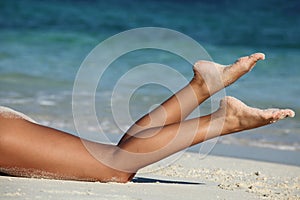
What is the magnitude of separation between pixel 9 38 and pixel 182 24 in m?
4.59

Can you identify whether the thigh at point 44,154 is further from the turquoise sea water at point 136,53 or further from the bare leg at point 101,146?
the turquoise sea water at point 136,53

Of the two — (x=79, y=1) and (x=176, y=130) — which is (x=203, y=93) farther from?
(x=79, y=1)

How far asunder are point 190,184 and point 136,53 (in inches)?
263

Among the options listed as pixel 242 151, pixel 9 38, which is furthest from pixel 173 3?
pixel 242 151

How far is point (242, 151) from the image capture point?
4617 millimetres

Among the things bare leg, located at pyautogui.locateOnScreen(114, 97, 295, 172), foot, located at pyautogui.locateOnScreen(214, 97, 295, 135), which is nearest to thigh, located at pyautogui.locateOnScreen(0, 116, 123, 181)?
bare leg, located at pyautogui.locateOnScreen(114, 97, 295, 172)

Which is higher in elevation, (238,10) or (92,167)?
(92,167)

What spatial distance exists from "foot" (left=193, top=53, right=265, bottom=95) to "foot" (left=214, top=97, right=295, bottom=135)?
126 mm

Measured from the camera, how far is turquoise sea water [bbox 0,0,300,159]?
19.0 feet

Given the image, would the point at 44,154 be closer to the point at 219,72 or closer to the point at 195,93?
the point at 195,93

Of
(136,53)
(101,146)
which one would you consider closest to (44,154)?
(101,146)

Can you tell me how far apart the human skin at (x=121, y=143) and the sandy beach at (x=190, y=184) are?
60 millimetres

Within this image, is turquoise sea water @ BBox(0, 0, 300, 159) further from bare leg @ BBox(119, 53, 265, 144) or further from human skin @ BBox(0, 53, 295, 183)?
human skin @ BBox(0, 53, 295, 183)

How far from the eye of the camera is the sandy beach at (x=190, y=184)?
283 centimetres
